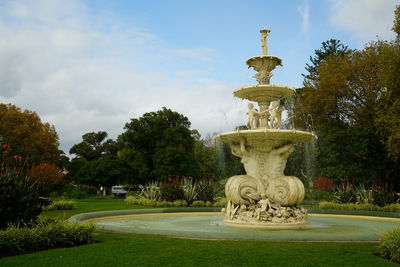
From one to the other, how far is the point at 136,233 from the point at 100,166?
42.5 meters

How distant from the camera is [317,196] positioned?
32.3 meters

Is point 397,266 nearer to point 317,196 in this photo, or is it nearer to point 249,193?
point 249,193

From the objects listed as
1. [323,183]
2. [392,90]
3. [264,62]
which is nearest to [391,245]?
[264,62]

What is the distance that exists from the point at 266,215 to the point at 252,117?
3538 mm

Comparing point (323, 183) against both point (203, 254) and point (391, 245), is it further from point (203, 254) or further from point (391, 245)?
point (203, 254)

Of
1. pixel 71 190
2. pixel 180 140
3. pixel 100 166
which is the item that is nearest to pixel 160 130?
pixel 180 140

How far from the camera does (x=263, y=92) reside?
46.3 ft

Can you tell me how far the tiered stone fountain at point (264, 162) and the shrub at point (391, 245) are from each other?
5024 millimetres

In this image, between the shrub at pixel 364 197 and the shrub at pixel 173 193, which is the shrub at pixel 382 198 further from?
the shrub at pixel 173 193

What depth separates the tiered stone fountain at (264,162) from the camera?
42.6ft

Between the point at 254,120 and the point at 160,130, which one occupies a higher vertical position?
the point at 160,130

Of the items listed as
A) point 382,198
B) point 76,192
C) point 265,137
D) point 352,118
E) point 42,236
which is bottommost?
point 42,236

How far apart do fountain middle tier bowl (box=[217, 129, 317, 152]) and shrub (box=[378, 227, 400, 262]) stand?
525 cm

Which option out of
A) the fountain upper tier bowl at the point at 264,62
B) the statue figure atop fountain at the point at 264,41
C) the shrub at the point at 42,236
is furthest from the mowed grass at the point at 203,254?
the statue figure atop fountain at the point at 264,41
